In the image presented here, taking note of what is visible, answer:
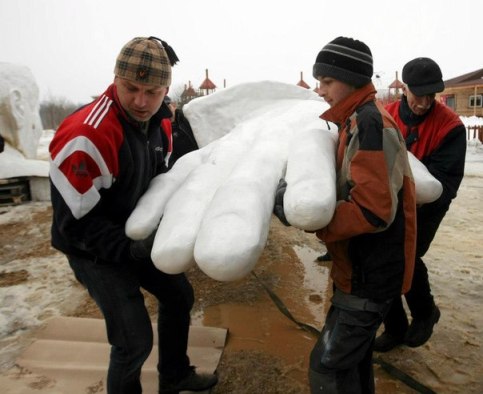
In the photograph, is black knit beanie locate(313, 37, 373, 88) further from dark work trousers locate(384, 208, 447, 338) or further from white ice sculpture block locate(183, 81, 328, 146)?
white ice sculpture block locate(183, 81, 328, 146)

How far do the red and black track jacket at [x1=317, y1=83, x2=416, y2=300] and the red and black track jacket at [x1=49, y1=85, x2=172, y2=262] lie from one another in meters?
0.85

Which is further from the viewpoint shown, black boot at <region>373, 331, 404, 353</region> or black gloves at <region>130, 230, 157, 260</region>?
black boot at <region>373, 331, 404, 353</region>

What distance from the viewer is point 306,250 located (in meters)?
4.89

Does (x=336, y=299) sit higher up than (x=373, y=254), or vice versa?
(x=373, y=254)

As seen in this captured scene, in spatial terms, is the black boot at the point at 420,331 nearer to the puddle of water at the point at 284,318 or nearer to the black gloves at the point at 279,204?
the puddle of water at the point at 284,318

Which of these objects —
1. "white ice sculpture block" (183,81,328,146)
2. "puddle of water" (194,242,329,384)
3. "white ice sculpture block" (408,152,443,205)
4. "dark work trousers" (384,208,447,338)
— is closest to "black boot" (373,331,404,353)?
"dark work trousers" (384,208,447,338)

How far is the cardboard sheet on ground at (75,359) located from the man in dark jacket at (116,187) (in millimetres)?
793

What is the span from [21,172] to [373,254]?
24.1ft

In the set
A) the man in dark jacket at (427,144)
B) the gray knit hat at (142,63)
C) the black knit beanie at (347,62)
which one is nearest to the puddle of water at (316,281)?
the man in dark jacket at (427,144)

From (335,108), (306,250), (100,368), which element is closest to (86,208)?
(335,108)

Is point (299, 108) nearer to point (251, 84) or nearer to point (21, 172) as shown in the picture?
point (251, 84)

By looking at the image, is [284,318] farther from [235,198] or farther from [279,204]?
[235,198]

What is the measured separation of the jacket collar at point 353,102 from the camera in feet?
5.49

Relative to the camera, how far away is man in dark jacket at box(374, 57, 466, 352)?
2.34 m
